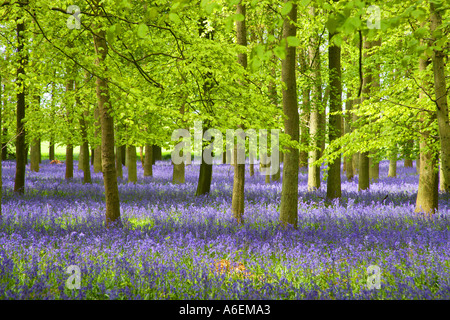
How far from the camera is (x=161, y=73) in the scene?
773 centimetres

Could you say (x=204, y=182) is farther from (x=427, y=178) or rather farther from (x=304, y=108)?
(x=427, y=178)

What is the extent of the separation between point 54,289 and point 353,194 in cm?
1035

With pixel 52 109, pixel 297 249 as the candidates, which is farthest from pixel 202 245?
pixel 52 109

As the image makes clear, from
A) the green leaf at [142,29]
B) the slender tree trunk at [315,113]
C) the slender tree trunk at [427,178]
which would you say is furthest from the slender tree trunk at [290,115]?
the slender tree trunk at [315,113]

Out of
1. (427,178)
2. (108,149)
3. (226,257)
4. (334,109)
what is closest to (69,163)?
(108,149)

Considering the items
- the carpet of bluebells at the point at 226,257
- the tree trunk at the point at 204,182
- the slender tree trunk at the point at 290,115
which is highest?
the slender tree trunk at the point at 290,115

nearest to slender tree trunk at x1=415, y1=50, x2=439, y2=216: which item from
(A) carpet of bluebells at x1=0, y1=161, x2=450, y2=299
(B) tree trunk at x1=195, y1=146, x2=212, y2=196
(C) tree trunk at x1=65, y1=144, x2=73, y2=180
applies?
(A) carpet of bluebells at x1=0, y1=161, x2=450, y2=299

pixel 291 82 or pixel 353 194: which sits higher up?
pixel 291 82

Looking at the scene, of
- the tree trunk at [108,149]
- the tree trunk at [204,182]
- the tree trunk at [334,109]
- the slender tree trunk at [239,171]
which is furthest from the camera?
the tree trunk at [204,182]

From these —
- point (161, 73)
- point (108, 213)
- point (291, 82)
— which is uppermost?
point (161, 73)

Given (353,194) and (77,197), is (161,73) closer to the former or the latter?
(77,197)

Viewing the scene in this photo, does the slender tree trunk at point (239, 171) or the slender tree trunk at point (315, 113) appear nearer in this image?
the slender tree trunk at point (239, 171)

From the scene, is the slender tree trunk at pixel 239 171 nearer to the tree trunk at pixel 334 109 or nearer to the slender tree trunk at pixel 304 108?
the slender tree trunk at pixel 304 108
